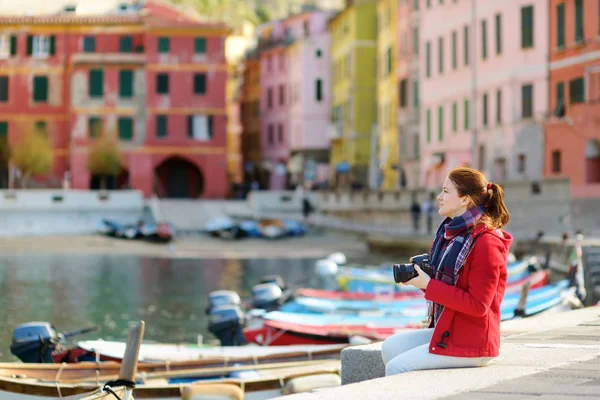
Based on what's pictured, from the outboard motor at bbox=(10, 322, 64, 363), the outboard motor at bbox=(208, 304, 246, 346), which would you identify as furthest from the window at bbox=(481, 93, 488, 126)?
the outboard motor at bbox=(10, 322, 64, 363)

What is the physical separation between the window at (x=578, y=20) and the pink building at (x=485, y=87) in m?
2.71

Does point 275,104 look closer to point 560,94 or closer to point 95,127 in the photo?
point 95,127

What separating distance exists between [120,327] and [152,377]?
618 inches

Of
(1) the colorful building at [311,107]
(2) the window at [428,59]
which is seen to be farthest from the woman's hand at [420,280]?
(1) the colorful building at [311,107]

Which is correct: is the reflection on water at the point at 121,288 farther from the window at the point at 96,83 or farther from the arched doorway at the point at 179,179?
the arched doorway at the point at 179,179

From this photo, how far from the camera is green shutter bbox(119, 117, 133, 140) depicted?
3388 inches

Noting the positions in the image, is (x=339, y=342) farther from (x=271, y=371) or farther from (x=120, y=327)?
(x=120, y=327)

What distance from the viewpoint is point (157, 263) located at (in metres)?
57.3

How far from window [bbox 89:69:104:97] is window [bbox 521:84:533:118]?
36.6 m

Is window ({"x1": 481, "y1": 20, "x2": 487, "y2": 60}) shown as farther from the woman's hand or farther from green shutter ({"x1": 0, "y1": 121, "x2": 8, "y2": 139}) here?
the woman's hand

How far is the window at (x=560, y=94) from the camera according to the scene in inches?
2050

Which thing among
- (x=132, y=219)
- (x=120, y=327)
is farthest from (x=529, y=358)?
(x=132, y=219)

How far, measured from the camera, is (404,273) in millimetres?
9070

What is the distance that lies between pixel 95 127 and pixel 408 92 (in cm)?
2223
